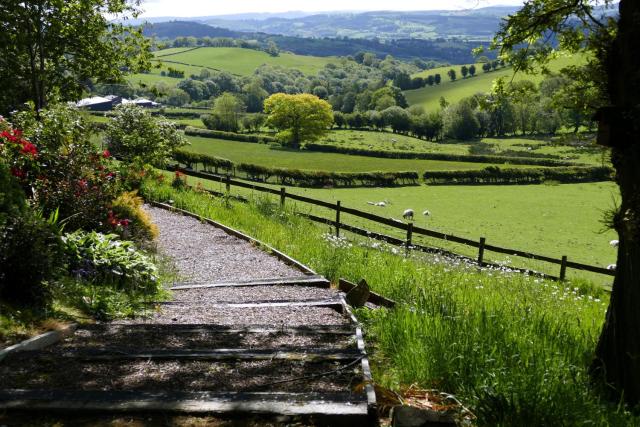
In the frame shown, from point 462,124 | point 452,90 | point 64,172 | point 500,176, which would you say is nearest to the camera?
point 64,172

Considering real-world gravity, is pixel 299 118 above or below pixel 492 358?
below

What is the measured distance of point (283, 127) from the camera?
9750cm

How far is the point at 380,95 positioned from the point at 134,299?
150 metres

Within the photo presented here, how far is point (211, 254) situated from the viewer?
13188mm

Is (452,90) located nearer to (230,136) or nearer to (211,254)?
(230,136)

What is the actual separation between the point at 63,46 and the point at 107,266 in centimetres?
1315

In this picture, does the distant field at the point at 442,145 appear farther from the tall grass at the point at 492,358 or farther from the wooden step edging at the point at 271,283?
the tall grass at the point at 492,358

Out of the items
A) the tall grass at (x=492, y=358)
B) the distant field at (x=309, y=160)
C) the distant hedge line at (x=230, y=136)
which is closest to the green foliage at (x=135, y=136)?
the tall grass at (x=492, y=358)

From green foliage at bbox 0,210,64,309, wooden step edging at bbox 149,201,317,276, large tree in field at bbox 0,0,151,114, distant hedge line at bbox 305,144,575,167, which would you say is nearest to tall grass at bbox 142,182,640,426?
wooden step edging at bbox 149,201,317,276

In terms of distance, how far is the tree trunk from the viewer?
16.4 feet

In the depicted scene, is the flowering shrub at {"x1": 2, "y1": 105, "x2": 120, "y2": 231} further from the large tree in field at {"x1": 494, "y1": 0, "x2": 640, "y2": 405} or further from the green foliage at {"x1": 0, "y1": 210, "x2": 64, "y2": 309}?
the large tree in field at {"x1": 494, "y1": 0, "x2": 640, "y2": 405}

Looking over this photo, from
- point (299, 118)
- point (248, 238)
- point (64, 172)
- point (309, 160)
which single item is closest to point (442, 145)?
point (299, 118)

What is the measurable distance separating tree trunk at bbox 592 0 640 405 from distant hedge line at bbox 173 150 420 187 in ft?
159

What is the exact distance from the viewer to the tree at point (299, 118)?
94.7 meters
